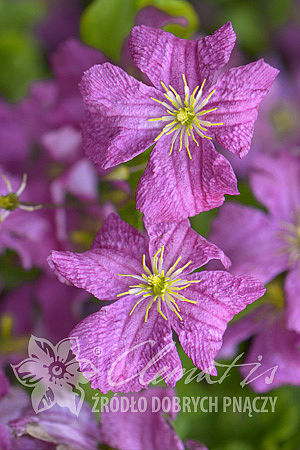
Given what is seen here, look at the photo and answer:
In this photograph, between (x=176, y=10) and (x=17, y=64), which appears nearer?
(x=176, y=10)

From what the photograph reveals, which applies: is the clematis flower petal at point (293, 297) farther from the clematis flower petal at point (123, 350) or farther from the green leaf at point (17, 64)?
the green leaf at point (17, 64)

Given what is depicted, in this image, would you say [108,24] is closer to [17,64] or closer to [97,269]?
[17,64]

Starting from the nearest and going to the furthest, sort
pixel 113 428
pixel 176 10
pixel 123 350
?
1. pixel 123 350
2. pixel 113 428
3. pixel 176 10

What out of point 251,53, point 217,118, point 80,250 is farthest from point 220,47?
point 251,53

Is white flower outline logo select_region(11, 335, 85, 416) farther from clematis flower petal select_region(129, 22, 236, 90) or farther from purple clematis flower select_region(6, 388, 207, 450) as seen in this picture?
clematis flower petal select_region(129, 22, 236, 90)

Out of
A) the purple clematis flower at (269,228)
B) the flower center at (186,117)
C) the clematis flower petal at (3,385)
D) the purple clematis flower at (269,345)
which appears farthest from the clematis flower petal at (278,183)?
the clematis flower petal at (3,385)

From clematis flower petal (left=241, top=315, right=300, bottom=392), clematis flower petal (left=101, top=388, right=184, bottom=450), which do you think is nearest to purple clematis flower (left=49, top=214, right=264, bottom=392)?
clematis flower petal (left=101, top=388, right=184, bottom=450)

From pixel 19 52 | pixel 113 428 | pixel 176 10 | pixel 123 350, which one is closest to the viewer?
pixel 123 350

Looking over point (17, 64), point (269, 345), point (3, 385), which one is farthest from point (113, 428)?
point (17, 64)
